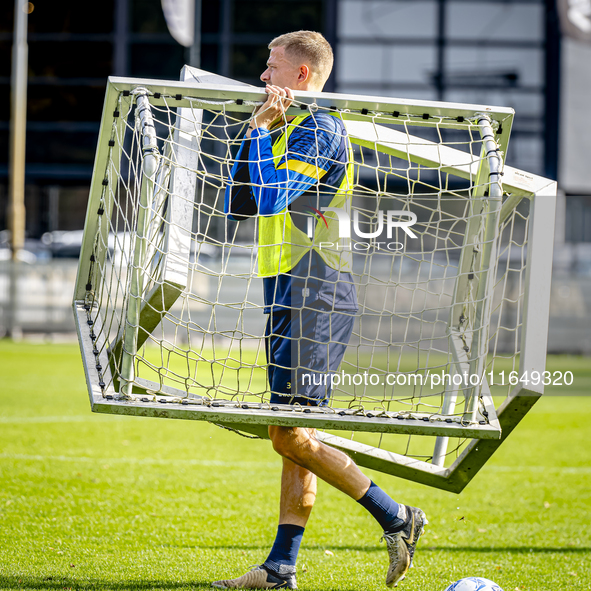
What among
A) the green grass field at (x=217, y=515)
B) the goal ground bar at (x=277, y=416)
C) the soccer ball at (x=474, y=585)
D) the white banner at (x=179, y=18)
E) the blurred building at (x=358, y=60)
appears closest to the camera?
the goal ground bar at (x=277, y=416)

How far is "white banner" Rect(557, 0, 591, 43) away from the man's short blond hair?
11030 mm

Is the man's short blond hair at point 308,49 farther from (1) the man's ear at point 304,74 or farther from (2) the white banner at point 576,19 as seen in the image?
(2) the white banner at point 576,19

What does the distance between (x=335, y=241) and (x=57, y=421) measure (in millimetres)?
5068

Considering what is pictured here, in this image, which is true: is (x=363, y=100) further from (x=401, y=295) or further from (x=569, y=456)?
(x=401, y=295)

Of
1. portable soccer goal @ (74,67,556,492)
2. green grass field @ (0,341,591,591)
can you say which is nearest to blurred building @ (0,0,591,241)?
green grass field @ (0,341,591,591)

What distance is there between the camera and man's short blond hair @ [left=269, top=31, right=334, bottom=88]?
10.0ft

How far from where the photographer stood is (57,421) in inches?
288

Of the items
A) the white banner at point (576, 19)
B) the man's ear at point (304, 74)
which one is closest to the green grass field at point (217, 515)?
the man's ear at point (304, 74)

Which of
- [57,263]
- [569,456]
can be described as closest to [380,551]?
[569,456]

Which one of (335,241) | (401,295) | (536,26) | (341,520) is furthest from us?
(536,26)

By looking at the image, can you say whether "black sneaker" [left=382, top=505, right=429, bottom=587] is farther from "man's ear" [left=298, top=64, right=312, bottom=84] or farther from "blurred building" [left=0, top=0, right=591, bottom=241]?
"blurred building" [left=0, top=0, right=591, bottom=241]

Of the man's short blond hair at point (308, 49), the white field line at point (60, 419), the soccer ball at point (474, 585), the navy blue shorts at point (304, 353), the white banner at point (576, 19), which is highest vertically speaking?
the white banner at point (576, 19)

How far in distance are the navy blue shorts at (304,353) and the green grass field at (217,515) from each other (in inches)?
34.0

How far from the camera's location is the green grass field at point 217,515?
3.36 metres
